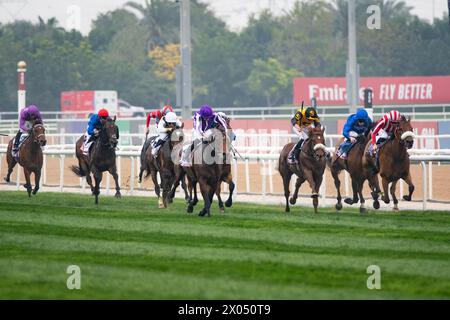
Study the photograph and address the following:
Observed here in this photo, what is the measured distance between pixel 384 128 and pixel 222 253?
7063mm

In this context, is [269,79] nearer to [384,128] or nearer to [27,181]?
[27,181]

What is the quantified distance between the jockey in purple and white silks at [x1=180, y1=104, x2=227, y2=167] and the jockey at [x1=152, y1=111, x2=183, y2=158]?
2020 millimetres

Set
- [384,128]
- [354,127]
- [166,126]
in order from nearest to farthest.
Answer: [384,128]
[354,127]
[166,126]

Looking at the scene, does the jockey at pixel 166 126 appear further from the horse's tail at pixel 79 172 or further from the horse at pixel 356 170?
the horse at pixel 356 170

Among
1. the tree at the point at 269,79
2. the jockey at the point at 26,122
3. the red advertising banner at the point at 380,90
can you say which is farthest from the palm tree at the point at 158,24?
the jockey at the point at 26,122

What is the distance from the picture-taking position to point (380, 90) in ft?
180

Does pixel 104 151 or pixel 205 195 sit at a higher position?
pixel 104 151

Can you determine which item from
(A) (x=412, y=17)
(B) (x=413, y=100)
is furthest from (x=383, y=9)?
(B) (x=413, y=100)

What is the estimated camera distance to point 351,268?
11.6m

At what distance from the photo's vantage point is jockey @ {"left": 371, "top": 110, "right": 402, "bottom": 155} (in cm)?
1911

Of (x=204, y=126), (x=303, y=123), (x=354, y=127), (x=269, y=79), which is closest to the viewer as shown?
(x=204, y=126)

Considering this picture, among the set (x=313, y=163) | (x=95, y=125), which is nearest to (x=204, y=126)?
(x=313, y=163)

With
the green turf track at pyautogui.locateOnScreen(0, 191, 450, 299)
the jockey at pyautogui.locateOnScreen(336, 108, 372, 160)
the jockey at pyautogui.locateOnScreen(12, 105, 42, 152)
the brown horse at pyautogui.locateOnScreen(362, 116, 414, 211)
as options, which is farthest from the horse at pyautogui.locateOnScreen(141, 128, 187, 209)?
the jockey at pyautogui.locateOnScreen(12, 105, 42, 152)

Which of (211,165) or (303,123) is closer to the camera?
(211,165)
